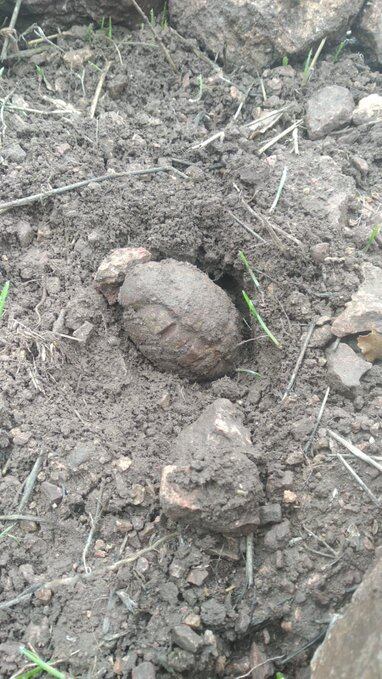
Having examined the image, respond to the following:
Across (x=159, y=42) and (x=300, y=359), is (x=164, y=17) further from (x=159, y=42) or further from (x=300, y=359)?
(x=300, y=359)

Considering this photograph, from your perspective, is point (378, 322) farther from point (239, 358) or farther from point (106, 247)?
point (106, 247)

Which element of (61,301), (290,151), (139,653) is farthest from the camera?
(290,151)

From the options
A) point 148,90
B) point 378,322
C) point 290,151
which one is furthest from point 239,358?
point 148,90

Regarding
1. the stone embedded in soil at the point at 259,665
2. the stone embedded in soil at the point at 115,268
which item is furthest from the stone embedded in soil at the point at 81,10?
the stone embedded in soil at the point at 259,665

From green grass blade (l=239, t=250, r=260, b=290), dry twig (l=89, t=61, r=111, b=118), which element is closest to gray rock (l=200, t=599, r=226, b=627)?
green grass blade (l=239, t=250, r=260, b=290)

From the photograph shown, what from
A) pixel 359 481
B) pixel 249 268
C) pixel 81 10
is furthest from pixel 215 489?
pixel 81 10

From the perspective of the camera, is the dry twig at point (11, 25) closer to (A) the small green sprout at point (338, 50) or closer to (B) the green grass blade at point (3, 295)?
(B) the green grass blade at point (3, 295)

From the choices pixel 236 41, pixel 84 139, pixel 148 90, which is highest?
pixel 236 41
